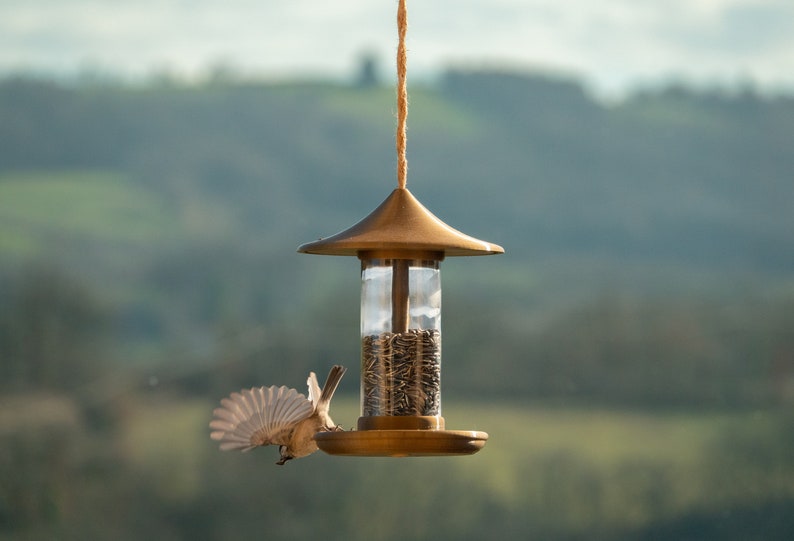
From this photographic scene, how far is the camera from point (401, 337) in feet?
13.9

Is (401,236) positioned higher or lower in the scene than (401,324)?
higher

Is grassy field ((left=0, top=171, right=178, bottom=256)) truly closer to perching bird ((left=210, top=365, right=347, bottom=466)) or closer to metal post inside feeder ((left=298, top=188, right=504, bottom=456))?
perching bird ((left=210, top=365, right=347, bottom=466))

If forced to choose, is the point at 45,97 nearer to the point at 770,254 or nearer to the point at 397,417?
the point at 770,254

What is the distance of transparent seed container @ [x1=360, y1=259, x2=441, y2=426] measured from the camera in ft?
13.8

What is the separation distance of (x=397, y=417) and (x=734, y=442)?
2449cm

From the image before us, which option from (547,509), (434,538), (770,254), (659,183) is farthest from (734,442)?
(659,183)

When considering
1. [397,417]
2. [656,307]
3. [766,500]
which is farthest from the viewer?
[656,307]

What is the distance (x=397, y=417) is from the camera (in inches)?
161

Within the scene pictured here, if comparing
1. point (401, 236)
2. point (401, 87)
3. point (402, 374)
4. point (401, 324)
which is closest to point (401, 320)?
point (401, 324)

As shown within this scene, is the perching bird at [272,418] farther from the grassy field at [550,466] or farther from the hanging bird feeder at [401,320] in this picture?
the grassy field at [550,466]

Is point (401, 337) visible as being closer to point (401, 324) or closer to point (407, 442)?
point (401, 324)

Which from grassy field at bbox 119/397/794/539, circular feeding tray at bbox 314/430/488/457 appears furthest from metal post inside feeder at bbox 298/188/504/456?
grassy field at bbox 119/397/794/539

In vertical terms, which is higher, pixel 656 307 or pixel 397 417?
pixel 656 307

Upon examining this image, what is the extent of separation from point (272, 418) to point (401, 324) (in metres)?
0.56
